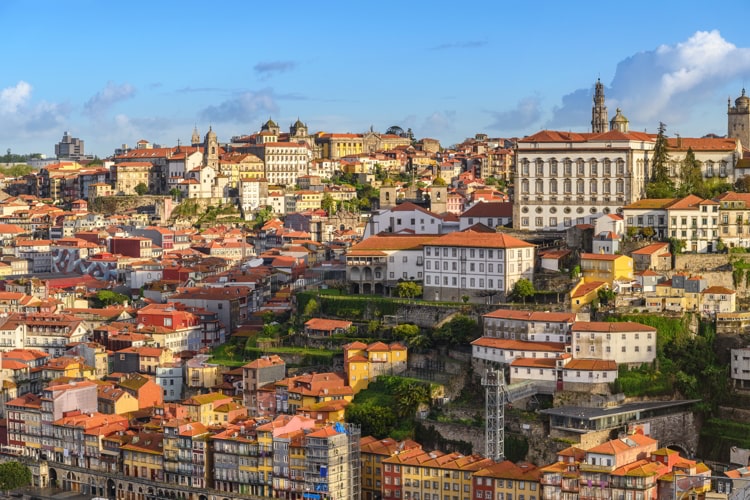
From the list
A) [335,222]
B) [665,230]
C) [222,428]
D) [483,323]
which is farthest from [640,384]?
[335,222]

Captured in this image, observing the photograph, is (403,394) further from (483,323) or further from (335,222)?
(335,222)

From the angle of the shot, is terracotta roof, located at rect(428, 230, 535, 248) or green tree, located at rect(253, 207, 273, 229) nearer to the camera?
terracotta roof, located at rect(428, 230, 535, 248)

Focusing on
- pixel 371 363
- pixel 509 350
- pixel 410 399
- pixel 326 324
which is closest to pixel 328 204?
pixel 326 324

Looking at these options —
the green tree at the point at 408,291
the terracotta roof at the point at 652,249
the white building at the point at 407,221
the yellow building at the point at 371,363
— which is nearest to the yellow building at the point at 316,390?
the yellow building at the point at 371,363

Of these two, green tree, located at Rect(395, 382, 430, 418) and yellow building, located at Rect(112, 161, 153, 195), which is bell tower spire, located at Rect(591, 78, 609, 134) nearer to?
green tree, located at Rect(395, 382, 430, 418)

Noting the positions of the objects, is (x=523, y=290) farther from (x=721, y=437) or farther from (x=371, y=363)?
(x=721, y=437)

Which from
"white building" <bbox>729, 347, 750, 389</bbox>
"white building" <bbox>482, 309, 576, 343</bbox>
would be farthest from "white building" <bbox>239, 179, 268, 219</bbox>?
"white building" <bbox>729, 347, 750, 389</bbox>
